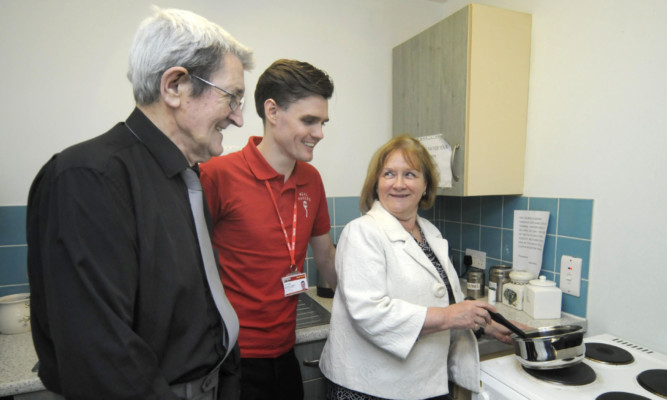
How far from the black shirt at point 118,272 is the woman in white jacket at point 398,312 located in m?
0.45

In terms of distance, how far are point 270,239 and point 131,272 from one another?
23.2 inches

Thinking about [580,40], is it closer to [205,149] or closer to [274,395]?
[205,149]

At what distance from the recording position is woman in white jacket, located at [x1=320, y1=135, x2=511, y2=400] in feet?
3.28

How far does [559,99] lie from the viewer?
4.91 feet

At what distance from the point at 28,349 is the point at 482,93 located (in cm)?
190

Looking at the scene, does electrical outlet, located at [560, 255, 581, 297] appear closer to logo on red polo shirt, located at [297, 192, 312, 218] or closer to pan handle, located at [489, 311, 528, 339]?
pan handle, located at [489, 311, 528, 339]

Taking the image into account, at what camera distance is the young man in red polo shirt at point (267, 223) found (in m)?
1.12

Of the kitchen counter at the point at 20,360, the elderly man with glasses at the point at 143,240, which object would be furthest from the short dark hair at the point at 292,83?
the kitchen counter at the point at 20,360

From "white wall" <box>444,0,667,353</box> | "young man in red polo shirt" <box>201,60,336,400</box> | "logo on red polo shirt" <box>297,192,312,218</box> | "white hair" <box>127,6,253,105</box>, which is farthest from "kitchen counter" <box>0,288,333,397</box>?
"white wall" <box>444,0,667,353</box>

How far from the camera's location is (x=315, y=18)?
189 centimetres

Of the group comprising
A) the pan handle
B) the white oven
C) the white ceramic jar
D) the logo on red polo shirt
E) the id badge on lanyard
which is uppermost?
the logo on red polo shirt

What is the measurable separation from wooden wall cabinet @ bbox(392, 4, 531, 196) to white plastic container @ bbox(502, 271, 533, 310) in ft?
1.18

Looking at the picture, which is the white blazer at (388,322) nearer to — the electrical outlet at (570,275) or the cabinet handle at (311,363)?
the cabinet handle at (311,363)

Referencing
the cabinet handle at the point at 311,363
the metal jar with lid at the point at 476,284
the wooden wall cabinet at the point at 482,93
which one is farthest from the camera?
the metal jar with lid at the point at 476,284
